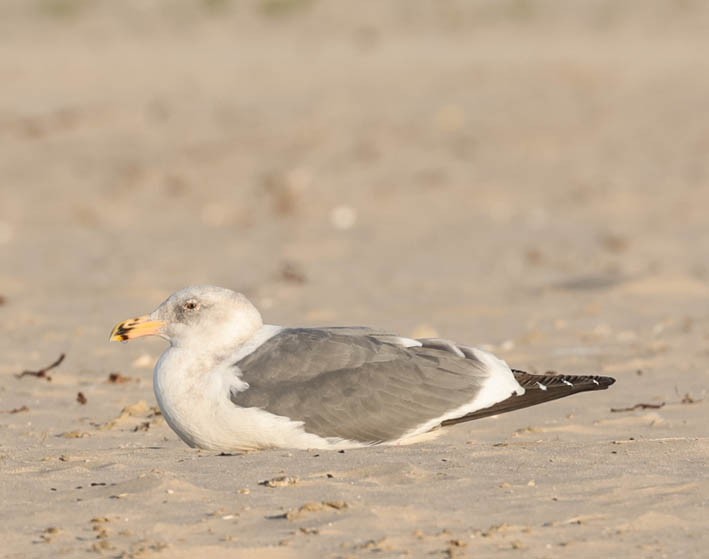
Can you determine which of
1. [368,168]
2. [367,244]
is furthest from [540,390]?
[368,168]

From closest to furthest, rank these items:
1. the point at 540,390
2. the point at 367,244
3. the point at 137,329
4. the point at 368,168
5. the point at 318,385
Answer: the point at 318,385 → the point at 540,390 → the point at 137,329 → the point at 367,244 → the point at 368,168

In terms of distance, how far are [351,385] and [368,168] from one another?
12.3m

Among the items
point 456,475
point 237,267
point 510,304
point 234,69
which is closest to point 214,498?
point 456,475

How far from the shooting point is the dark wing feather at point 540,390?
6.02 metres

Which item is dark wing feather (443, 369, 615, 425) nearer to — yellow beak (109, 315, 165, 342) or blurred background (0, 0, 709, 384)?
yellow beak (109, 315, 165, 342)

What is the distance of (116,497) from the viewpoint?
509 centimetres

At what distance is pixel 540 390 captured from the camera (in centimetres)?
610

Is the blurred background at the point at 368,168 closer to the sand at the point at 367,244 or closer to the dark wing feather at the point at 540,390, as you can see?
the sand at the point at 367,244

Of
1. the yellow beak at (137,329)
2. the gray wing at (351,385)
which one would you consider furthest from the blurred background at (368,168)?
the gray wing at (351,385)

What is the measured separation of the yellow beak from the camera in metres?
6.32

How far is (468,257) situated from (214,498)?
8852 mm

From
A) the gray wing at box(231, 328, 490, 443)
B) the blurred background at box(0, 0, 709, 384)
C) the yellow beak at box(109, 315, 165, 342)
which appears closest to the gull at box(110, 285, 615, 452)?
the gray wing at box(231, 328, 490, 443)

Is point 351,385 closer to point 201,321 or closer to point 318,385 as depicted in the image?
point 318,385

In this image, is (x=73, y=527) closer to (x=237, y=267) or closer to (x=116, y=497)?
(x=116, y=497)
